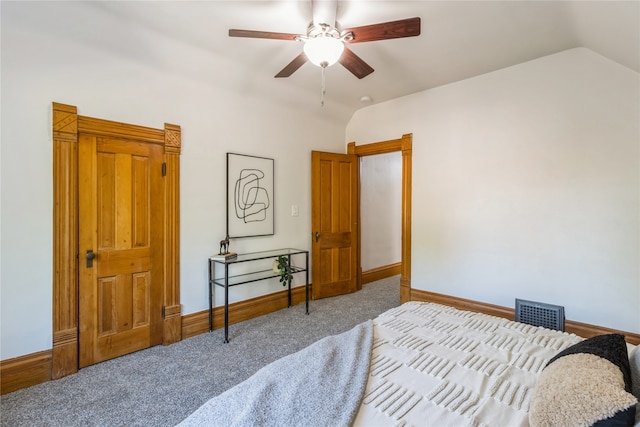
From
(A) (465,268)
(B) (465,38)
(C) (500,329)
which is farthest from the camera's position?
(A) (465,268)

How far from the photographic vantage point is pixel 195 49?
2.75 metres

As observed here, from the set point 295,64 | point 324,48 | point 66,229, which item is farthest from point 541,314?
point 66,229

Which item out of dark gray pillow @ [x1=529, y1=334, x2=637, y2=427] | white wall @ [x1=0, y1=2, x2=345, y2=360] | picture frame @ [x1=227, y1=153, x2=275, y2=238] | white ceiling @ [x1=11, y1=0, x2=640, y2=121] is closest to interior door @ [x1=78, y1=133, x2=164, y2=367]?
white wall @ [x1=0, y1=2, x2=345, y2=360]

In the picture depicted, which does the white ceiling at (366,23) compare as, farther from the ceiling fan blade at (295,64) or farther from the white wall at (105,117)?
the ceiling fan blade at (295,64)

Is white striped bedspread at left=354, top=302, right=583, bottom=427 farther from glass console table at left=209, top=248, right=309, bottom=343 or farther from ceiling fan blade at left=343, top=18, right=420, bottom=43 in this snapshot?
ceiling fan blade at left=343, top=18, right=420, bottom=43

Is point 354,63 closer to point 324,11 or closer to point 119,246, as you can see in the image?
point 324,11

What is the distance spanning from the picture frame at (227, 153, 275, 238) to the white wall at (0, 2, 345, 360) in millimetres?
91

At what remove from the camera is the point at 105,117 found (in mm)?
2566

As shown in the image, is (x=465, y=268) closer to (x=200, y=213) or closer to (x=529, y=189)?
(x=529, y=189)

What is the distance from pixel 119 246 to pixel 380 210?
4153mm

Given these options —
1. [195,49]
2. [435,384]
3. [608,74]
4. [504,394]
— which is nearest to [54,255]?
[195,49]

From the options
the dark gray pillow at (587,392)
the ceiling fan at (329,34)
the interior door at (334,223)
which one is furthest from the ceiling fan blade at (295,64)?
the dark gray pillow at (587,392)

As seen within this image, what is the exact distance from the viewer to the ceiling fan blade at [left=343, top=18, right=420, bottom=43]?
186 centimetres

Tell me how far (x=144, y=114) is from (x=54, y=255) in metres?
1.38
